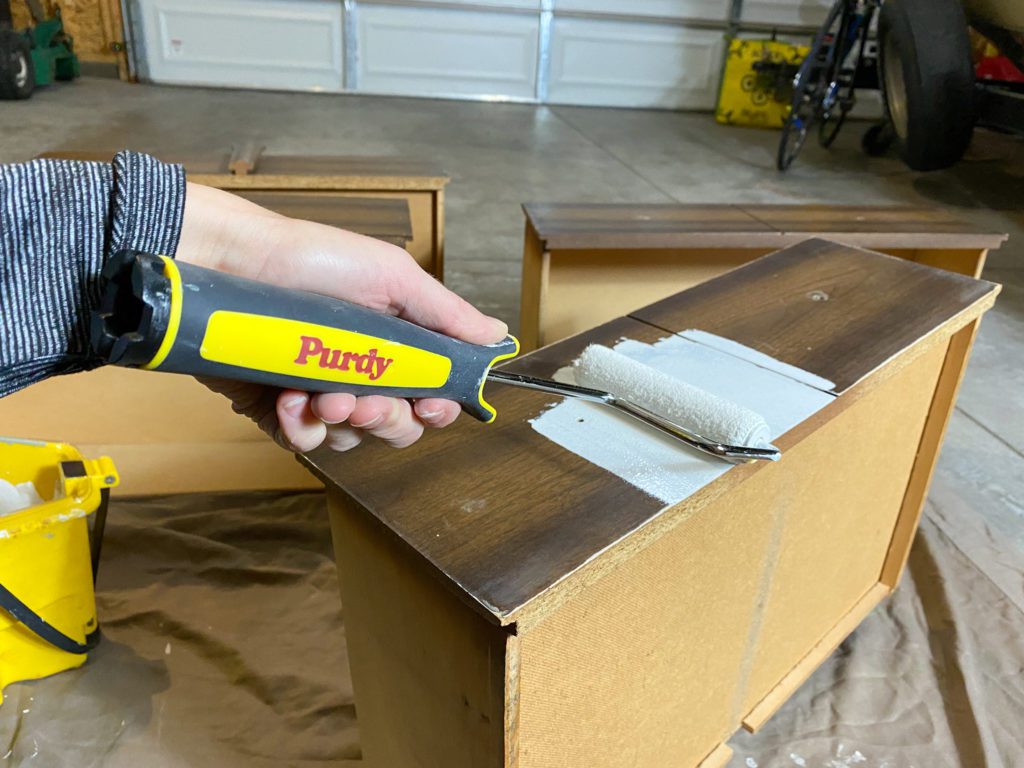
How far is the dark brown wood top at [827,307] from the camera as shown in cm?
98

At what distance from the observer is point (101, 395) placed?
165 cm

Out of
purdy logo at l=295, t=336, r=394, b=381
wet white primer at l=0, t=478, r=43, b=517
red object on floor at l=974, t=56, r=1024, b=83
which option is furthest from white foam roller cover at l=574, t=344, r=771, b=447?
red object on floor at l=974, t=56, r=1024, b=83

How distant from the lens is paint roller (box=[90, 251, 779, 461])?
20.0 inches

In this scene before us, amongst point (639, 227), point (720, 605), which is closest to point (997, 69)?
point (639, 227)

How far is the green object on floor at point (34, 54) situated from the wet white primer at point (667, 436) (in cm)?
487

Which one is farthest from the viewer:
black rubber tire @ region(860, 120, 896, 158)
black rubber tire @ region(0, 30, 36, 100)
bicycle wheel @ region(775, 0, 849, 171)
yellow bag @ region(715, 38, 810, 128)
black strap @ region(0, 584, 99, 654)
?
yellow bag @ region(715, 38, 810, 128)

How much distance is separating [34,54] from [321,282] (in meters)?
5.23

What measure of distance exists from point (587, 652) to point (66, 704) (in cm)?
97

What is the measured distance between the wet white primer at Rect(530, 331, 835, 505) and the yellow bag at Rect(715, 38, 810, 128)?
4.56 m

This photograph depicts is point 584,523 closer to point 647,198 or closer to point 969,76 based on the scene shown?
point 647,198

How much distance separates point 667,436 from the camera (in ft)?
2.62

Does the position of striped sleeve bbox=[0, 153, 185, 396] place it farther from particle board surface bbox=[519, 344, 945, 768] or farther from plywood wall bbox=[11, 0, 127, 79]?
plywood wall bbox=[11, 0, 127, 79]

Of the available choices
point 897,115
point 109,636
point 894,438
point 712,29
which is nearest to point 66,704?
point 109,636

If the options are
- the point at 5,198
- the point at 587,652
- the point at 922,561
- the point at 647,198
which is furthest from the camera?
the point at 647,198
